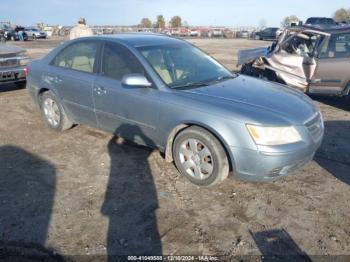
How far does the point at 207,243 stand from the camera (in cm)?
305

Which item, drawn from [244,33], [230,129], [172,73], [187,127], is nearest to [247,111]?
[230,129]

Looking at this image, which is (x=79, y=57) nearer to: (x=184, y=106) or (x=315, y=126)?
(x=184, y=106)

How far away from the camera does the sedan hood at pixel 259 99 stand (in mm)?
3713

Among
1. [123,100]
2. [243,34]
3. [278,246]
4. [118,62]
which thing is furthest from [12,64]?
[243,34]

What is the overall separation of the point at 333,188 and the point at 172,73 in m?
2.36

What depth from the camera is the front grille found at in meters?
3.78

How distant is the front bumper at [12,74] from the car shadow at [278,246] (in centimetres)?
730

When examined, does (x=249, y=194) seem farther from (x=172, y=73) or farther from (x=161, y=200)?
(x=172, y=73)

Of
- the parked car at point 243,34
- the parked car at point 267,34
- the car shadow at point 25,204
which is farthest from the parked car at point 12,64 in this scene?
the parked car at point 243,34

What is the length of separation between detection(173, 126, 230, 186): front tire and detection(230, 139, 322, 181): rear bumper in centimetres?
→ 16

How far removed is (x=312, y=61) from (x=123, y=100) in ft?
15.9

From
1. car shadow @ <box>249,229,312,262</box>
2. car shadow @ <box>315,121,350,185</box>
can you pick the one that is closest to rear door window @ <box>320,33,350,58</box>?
car shadow @ <box>315,121,350,185</box>

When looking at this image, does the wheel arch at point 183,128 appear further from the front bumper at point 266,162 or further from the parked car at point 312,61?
the parked car at point 312,61

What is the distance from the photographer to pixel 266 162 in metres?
3.54
